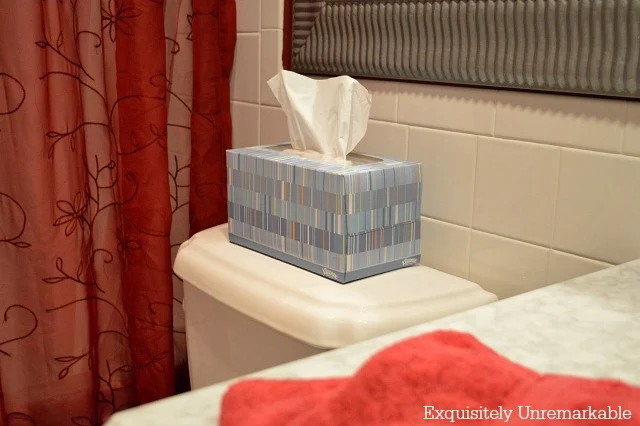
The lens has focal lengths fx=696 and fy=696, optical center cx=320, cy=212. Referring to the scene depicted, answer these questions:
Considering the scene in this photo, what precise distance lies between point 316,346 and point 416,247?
0.25 meters

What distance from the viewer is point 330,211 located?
36.4 inches

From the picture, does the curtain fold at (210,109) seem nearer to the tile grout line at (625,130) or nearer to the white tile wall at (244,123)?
the white tile wall at (244,123)

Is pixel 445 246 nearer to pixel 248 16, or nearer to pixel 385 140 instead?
pixel 385 140

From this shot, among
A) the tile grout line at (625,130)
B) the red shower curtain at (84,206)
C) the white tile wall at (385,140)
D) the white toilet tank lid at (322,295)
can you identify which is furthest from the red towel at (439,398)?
the red shower curtain at (84,206)

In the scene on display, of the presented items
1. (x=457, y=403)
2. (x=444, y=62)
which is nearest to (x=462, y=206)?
(x=444, y=62)

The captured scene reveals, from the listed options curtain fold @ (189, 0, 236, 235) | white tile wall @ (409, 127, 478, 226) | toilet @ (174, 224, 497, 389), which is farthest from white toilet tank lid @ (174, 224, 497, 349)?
curtain fold @ (189, 0, 236, 235)

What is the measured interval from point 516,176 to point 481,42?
0.63ft

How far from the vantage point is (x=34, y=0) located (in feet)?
3.75

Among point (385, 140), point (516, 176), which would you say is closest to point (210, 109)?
point (385, 140)

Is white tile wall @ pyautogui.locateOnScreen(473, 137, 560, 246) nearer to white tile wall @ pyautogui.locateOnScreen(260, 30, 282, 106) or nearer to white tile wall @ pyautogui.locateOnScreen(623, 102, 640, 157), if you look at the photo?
white tile wall @ pyautogui.locateOnScreen(623, 102, 640, 157)

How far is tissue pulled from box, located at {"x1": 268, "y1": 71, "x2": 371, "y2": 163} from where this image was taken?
100 centimetres

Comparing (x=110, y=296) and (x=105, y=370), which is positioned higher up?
(x=110, y=296)

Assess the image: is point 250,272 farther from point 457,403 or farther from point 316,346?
point 457,403

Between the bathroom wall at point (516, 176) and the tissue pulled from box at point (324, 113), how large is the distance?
13 centimetres
